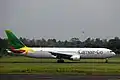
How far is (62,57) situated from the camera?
235 feet

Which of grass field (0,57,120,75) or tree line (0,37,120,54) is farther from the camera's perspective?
tree line (0,37,120,54)

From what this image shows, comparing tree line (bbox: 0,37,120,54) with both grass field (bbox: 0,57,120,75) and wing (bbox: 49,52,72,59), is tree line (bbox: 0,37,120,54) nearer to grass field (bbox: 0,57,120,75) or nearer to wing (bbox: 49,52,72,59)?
wing (bbox: 49,52,72,59)

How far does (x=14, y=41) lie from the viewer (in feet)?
249

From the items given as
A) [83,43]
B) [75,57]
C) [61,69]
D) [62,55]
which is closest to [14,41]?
[62,55]

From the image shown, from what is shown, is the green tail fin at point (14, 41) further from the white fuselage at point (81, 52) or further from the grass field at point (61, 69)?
the grass field at point (61, 69)

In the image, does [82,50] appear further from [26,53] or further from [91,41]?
[91,41]

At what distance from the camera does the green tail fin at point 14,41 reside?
247ft

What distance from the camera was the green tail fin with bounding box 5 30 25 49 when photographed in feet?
247

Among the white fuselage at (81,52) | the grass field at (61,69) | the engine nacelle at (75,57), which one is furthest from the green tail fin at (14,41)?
the grass field at (61,69)

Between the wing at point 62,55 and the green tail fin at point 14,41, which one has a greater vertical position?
the green tail fin at point 14,41

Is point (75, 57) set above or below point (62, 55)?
below

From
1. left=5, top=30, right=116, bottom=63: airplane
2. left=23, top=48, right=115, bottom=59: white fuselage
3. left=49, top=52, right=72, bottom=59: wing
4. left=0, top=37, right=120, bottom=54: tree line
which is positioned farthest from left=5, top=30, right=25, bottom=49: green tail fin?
left=0, top=37, right=120, bottom=54: tree line

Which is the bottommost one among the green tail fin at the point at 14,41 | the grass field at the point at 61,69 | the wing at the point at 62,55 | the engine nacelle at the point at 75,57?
the grass field at the point at 61,69

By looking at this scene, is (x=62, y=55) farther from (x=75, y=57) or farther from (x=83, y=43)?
(x=83, y=43)
